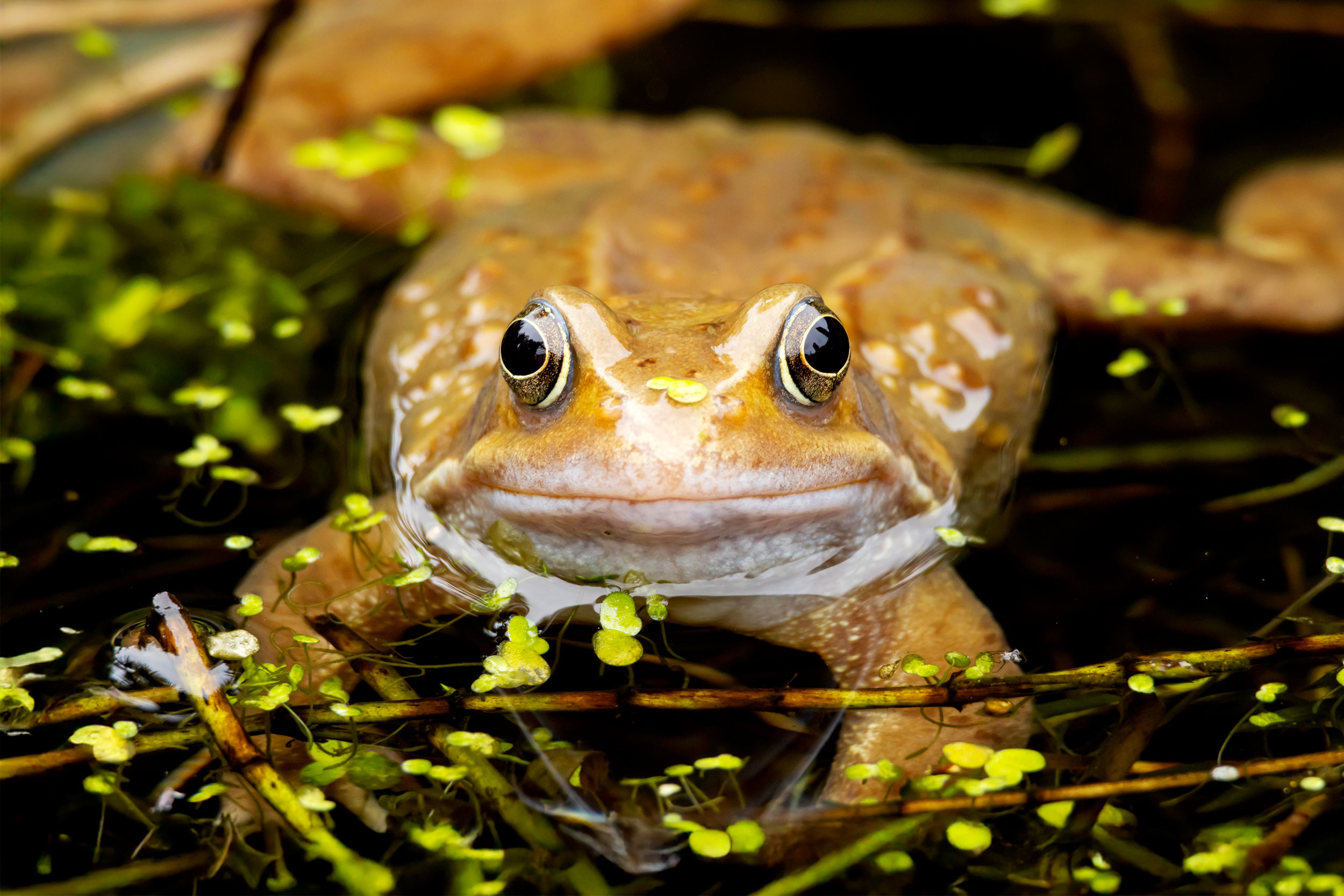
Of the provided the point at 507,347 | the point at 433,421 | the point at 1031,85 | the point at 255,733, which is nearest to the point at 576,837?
the point at 255,733

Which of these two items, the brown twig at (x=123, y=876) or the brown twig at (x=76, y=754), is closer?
the brown twig at (x=123, y=876)

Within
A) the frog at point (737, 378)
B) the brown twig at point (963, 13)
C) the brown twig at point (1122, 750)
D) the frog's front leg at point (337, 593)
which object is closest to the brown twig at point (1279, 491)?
the frog at point (737, 378)

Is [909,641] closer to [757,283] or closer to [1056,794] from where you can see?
[1056,794]

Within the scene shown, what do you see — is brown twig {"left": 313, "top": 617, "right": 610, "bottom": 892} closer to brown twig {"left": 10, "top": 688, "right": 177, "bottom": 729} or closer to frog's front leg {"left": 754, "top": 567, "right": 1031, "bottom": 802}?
brown twig {"left": 10, "top": 688, "right": 177, "bottom": 729}

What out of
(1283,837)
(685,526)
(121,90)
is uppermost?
(121,90)

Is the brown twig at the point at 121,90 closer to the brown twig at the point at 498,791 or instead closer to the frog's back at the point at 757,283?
the frog's back at the point at 757,283

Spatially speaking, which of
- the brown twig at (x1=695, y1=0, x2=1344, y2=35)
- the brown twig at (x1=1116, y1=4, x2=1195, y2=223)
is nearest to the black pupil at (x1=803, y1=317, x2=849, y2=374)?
the brown twig at (x1=1116, y1=4, x2=1195, y2=223)

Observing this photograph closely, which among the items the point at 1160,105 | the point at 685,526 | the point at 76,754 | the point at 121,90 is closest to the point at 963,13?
the point at 1160,105
